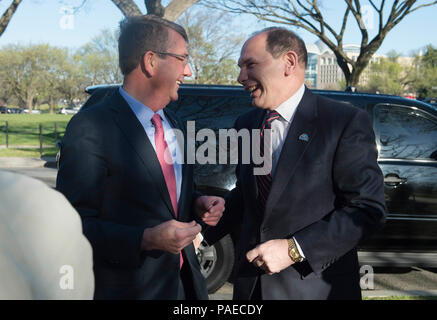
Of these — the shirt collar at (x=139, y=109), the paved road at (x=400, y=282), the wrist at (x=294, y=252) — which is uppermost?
the shirt collar at (x=139, y=109)

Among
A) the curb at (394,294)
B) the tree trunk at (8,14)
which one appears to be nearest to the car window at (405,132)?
the curb at (394,294)

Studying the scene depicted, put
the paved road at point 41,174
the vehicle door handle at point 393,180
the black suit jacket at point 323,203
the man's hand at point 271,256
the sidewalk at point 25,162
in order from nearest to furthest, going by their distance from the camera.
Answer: the man's hand at point 271,256
the black suit jacket at point 323,203
the vehicle door handle at point 393,180
the paved road at point 41,174
the sidewalk at point 25,162

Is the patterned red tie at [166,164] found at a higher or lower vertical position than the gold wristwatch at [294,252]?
higher

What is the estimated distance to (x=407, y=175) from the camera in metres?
4.84

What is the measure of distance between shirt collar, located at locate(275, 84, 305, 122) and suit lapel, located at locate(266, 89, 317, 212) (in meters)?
0.05

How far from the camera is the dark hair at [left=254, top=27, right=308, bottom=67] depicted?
218 centimetres

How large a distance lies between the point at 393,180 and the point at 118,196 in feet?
12.0

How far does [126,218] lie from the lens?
6.14 feet

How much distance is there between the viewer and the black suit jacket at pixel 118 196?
1765 millimetres

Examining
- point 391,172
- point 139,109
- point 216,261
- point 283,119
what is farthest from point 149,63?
point 391,172

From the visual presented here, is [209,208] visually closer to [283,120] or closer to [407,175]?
[283,120]

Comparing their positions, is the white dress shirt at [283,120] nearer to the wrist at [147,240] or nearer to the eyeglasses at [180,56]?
the eyeglasses at [180,56]
